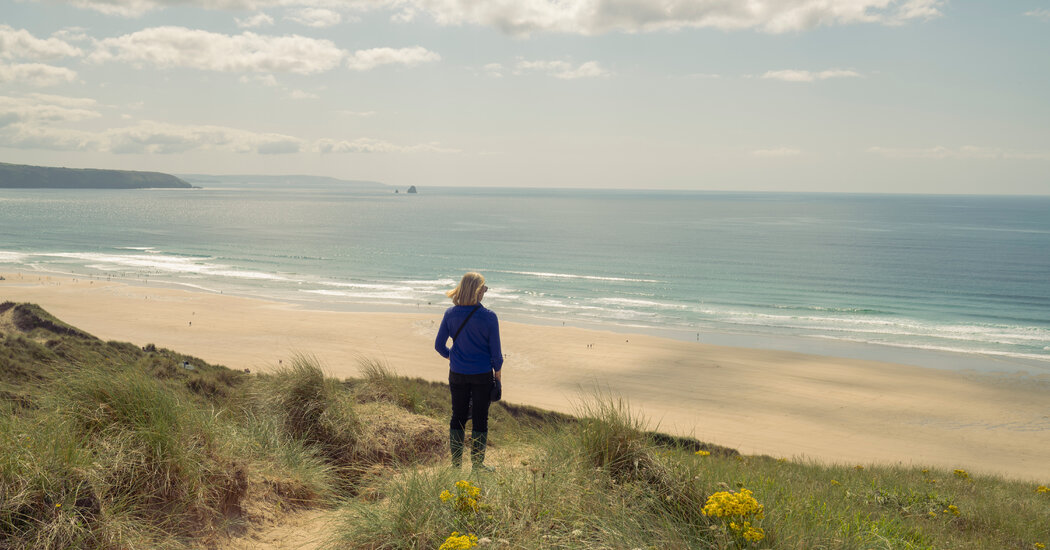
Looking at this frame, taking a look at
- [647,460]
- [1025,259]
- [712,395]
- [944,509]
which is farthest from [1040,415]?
[1025,259]

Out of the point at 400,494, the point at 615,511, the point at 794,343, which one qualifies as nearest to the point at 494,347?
the point at 400,494

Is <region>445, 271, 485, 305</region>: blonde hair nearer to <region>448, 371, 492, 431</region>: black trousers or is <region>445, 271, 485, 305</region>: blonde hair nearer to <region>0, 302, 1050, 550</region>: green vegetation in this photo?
<region>448, 371, 492, 431</region>: black trousers

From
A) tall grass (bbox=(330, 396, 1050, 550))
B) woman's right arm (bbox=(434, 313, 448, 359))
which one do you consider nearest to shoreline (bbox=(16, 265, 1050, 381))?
tall grass (bbox=(330, 396, 1050, 550))

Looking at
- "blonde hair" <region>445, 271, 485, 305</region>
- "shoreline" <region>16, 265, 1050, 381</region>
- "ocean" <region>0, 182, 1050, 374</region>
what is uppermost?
"blonde hair" <region>445, 271, 485, 305</region>

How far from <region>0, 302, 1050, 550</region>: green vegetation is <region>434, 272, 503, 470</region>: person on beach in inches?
22.5

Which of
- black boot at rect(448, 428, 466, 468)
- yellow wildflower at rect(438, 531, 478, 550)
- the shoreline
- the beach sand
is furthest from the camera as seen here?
the shoreline

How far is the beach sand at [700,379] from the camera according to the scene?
16781mm

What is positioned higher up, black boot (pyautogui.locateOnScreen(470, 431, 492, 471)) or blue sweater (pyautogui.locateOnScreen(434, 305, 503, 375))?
blue sweater (pyautogui.locateOnScreen(434, 305, 503, 375))

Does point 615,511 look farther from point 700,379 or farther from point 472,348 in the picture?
point 700,379

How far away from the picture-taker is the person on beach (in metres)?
5.65

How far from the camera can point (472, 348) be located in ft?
18.7

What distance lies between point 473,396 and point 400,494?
5.94 feet

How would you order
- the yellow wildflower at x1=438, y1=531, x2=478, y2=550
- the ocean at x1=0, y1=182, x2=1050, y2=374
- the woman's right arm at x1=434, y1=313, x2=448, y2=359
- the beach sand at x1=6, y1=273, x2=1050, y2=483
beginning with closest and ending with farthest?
the yellow wildflower at x1=438, y1=531, x2=478, y2=550, the woman's right arm at x1=434, y1=313, x2=448, y2=359, the beach sand at x1=6, y1=273, x2=1050, y2=483, the ocean at x1=0, y1=182, x2=1050, y2=374

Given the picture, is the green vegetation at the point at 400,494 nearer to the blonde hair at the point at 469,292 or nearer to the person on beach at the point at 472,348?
the person on beach at the point at 472,348
